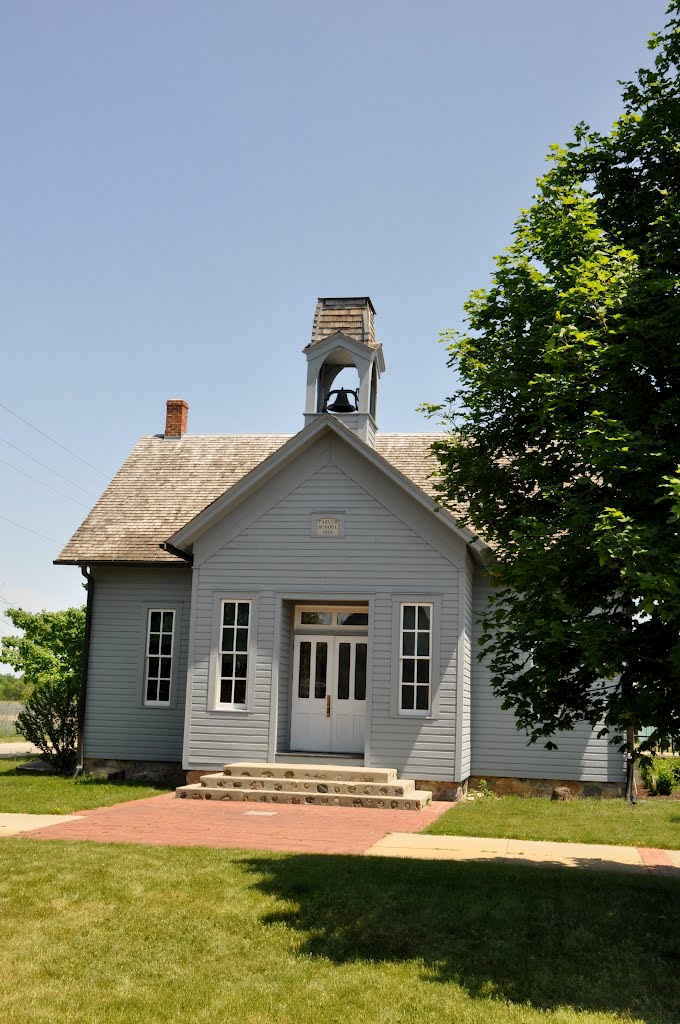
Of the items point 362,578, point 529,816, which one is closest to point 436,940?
point 529,816

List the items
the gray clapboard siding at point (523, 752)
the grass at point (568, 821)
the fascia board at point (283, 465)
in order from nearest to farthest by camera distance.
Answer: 1. the grass at point (568, 821)
2. the fascia board at point (283, 465)
3. the gray clapboard siding at point (523, 752)

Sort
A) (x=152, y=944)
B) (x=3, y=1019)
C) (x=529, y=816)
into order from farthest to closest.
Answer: (x=529, y=816), (x=152, y=944), (x=3, y=1019)

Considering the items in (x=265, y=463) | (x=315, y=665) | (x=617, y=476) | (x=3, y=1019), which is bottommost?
(x=3, y=1019)

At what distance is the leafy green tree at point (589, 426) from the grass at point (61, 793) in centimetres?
829

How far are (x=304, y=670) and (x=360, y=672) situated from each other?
3.77 feet

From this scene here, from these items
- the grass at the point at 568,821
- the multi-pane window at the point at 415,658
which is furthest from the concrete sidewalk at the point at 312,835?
the multi-pane window at the point at 415,658

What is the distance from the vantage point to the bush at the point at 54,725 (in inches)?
858

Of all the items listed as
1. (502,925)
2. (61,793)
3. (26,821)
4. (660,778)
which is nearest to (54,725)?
(61,793)

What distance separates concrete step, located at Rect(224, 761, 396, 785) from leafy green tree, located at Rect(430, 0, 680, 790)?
7174 mm

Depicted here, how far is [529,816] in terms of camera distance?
50.7ft

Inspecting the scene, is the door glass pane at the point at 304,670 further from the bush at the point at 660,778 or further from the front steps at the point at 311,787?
the bush at the point at 660,778

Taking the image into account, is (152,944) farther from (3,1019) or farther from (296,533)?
(296,533)

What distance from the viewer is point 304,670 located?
1948cm

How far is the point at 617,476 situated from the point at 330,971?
15.6 feet
